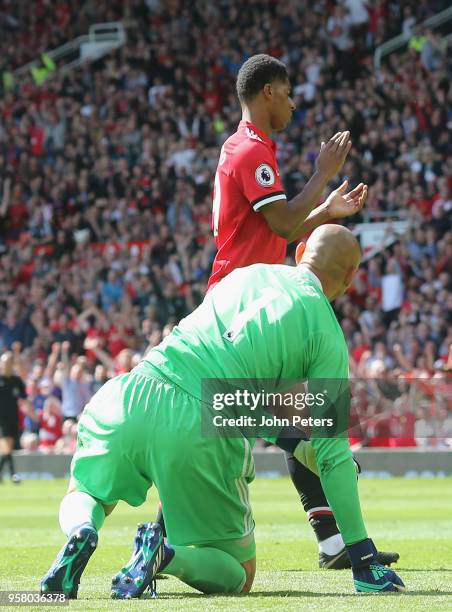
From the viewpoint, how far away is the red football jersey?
23.6 feet

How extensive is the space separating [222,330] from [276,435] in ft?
4.12

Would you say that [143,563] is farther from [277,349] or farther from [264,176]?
[264,176]

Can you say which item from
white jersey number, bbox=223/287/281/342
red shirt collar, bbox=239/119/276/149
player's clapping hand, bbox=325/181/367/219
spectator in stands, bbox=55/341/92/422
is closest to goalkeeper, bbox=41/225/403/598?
white jersey number, bbox=223/287/281/342

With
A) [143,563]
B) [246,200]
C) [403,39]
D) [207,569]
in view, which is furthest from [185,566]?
[403,39]

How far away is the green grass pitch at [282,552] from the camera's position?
5.53 m

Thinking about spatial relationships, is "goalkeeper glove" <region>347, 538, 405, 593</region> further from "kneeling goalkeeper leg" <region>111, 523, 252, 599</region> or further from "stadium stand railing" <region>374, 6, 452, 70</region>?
"stadium stand railing" <region>374, 6, 452, 70</region>

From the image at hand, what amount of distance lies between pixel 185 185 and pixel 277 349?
21961 mm

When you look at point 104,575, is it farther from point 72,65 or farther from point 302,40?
point 72,65

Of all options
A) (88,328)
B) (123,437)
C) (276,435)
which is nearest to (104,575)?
(276,435)

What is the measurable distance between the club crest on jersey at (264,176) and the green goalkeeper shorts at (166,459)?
1663 millimetres

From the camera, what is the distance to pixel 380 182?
2548 centimetres

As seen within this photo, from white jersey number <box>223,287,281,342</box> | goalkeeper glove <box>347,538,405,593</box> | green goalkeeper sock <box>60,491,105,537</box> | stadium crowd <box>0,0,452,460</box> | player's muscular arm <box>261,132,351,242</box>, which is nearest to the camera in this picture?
green goalkeeper sock <box>60,491,105,537</box>

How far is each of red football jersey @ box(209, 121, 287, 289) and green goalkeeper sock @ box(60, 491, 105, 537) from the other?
2.00 meters

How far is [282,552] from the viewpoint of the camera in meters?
8.88
